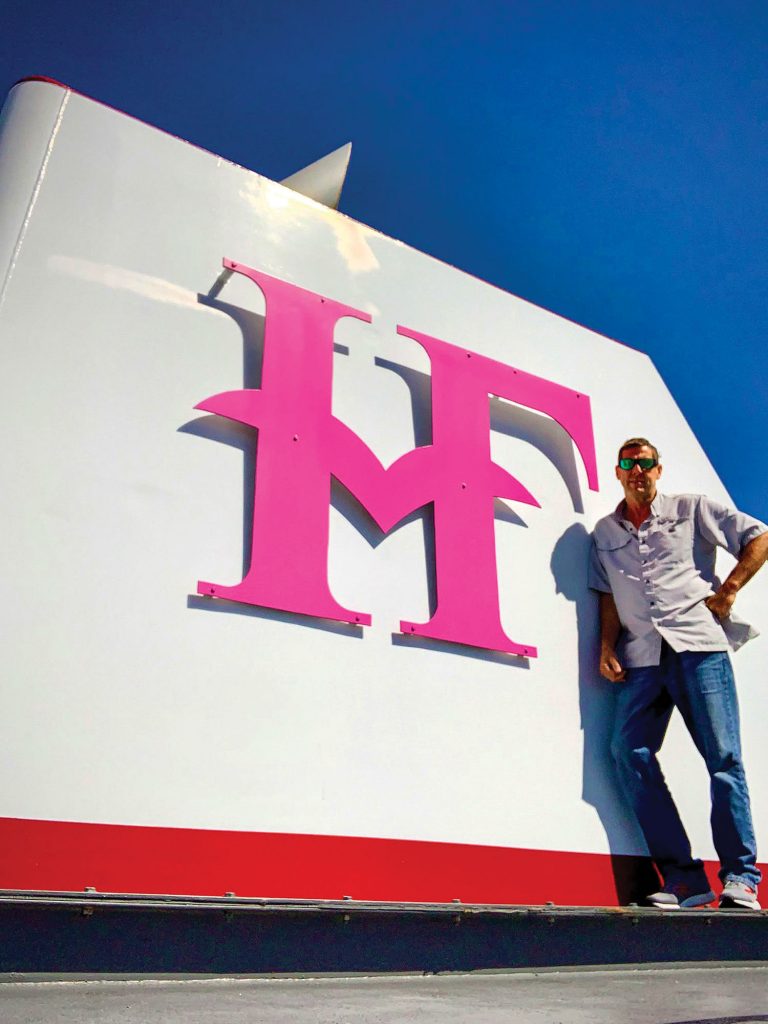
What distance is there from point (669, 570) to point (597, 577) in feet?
Answer: 0.73

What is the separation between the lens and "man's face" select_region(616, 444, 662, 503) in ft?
9.12

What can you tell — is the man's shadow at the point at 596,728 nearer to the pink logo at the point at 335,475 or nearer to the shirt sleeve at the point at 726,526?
the pink logo at the point at 335,475

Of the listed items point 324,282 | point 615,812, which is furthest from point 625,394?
point 615,812

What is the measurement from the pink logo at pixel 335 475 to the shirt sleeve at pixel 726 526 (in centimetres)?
50

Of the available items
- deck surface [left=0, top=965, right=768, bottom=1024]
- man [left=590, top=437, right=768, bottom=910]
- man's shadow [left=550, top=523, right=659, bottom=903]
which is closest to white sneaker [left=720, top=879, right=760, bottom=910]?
man [left=590, top=437, right=768, bottom=910]

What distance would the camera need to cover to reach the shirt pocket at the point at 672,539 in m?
2.69

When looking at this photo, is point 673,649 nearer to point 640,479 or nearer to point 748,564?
point 748,564

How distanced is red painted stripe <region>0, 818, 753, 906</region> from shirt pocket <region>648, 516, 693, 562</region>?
2.84 ft

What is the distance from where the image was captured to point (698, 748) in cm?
247

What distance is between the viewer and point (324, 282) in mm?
2654

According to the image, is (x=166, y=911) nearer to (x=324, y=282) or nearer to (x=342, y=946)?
(x=342, y=946)

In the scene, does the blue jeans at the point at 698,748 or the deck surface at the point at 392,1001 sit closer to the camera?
the deck surface at the point at 392,1001

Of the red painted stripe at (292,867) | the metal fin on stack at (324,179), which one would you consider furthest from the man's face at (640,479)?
the metal fin on stack at (324,179)

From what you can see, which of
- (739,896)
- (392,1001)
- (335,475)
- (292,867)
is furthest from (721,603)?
(392,1001)
